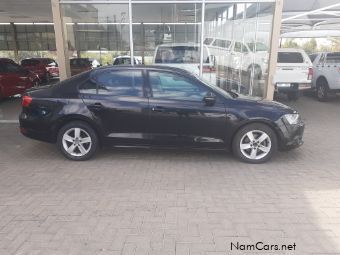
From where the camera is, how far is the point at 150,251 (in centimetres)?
296

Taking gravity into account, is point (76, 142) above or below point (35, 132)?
below

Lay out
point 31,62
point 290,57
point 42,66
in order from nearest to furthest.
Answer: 1. point 290,57
2. point 42,66
3. point 31,62

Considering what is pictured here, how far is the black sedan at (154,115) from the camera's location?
5.19m

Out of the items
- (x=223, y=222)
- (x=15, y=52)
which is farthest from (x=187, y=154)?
(x=15, y=52)

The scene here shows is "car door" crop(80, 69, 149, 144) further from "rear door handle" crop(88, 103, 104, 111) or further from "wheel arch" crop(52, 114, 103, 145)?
"wheel arch" crop(52, 114, 103, 145)

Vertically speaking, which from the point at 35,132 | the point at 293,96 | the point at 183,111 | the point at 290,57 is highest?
the point at 290,57

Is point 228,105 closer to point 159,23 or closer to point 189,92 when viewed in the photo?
point 189,92

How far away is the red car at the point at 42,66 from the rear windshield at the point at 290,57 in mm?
13425

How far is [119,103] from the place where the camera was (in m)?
5.25

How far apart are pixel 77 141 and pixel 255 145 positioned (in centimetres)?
290

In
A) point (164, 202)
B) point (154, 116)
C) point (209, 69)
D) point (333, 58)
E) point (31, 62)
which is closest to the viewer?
point (164, 202)

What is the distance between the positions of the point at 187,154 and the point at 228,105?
3.83 feet

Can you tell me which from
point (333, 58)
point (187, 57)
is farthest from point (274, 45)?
point (333, 58)

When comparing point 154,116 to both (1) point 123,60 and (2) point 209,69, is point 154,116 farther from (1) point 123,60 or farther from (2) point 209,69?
(1) point 123,60
